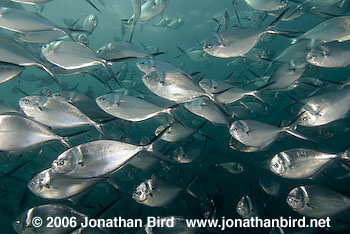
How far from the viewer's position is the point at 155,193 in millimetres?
3041

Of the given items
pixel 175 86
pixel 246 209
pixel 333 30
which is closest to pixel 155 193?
pixel 246 209

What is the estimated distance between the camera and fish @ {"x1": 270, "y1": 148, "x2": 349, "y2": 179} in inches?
96.8

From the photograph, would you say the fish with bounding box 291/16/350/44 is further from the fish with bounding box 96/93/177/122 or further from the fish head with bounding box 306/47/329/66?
the fish with bounding box 96/93/177/122

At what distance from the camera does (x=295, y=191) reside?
2.62 meters

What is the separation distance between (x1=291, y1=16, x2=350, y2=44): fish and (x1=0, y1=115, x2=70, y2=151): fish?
3.95 meters

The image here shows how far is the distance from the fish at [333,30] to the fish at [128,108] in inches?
106

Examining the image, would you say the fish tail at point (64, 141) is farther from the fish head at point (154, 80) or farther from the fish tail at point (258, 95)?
the fish tail at point (258, 95)

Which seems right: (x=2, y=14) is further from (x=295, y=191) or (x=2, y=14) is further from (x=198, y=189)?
(x=295, y=191)

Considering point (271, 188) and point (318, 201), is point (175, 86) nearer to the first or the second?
point (318, 201)

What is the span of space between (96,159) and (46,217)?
126 centimetres

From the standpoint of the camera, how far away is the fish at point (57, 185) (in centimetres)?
230

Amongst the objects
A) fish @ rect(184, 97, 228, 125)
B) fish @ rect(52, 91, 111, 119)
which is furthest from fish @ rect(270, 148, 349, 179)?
fish @ rect(52, 91, 111, 119)

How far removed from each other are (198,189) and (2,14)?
406 cm

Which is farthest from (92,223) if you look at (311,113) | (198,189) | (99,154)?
(311,113)
